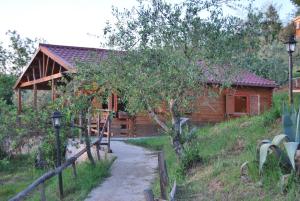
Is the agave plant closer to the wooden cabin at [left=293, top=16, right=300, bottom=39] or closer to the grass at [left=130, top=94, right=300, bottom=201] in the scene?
the grass at [left=130, top=94, right=300, bottom=201]

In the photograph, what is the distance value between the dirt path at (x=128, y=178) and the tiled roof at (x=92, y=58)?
8.97 ft

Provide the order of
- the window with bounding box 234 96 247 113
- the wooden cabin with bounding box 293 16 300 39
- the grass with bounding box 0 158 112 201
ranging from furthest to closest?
the wooden cabin with bounding box 293 16 300 39
the window with bounding box 234 96 247 113
the grass with bounding box 0 158 112 201

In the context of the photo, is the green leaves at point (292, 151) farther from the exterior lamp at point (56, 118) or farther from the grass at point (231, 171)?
the exterior lamp at point (56, 118)

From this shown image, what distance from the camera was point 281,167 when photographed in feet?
20.2

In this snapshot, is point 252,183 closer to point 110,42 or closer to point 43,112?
point 110,42

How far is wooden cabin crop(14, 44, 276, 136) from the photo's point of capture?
19234mm

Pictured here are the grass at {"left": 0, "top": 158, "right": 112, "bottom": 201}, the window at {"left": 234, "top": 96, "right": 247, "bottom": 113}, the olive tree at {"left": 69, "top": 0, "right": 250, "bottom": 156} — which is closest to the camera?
the olive tree at {"left": 69, "top": 0, "right": 250, "bottom": 156}

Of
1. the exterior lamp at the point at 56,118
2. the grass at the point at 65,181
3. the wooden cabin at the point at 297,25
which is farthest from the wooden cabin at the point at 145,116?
the wooden cabin at the point at 297,25

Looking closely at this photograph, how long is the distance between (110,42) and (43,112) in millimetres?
2743

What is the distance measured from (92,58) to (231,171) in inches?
193

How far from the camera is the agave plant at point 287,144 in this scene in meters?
5.72

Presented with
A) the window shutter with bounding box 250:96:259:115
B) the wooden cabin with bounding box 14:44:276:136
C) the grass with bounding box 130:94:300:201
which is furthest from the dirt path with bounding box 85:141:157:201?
the window shutter with bounding box 250:96:259:115

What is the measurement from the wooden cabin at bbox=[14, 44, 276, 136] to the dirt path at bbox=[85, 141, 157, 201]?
6171mm

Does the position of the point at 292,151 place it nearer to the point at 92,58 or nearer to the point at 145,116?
the point at 92,58
